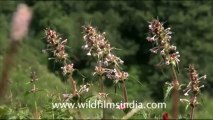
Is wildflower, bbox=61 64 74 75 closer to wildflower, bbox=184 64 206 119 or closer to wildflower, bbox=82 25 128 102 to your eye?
wildflower, bbox=82 25 128 102

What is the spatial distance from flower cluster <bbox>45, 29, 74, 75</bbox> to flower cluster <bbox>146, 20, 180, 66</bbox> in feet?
1.60

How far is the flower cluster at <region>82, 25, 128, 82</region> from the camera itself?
371 cm

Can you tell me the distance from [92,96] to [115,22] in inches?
2181

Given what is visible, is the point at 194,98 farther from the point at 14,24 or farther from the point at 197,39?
the point at 197,39

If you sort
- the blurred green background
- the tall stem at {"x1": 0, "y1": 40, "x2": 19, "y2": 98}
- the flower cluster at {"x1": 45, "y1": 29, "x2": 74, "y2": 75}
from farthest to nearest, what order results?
the blurred green background, the flower cluster at {"x1": 45, "y1": 29, "x2": 74, "y2": 75}, the tall stem at {"x1": 0, "y1": 40, "x2": 19, "y2": 98}

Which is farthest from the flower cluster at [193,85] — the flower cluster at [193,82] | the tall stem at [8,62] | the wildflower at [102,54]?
the tall stem at [8,62]

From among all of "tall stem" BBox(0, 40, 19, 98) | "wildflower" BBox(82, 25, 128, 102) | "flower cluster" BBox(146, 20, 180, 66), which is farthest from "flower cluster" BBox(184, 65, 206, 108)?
"tall stem" BBox(0, 40, 19, 98)

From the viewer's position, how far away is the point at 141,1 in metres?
58.9

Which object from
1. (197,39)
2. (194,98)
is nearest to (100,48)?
Result: (194,98)

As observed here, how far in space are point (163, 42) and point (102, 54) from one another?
50 centimetres

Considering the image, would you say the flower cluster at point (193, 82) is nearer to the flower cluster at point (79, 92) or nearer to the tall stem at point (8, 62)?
the flower cluster at point (79, 92)

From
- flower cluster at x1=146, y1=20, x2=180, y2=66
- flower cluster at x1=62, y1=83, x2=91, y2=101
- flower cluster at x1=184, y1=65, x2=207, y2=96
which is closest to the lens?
flower cluster at x1=184, y1=65, x2=207, y2=96

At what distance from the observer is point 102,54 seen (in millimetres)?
3771

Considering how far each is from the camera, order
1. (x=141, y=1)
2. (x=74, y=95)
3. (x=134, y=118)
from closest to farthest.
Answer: (x=134, y=118)
(x=74, y=95)
(x=141, y=1)
